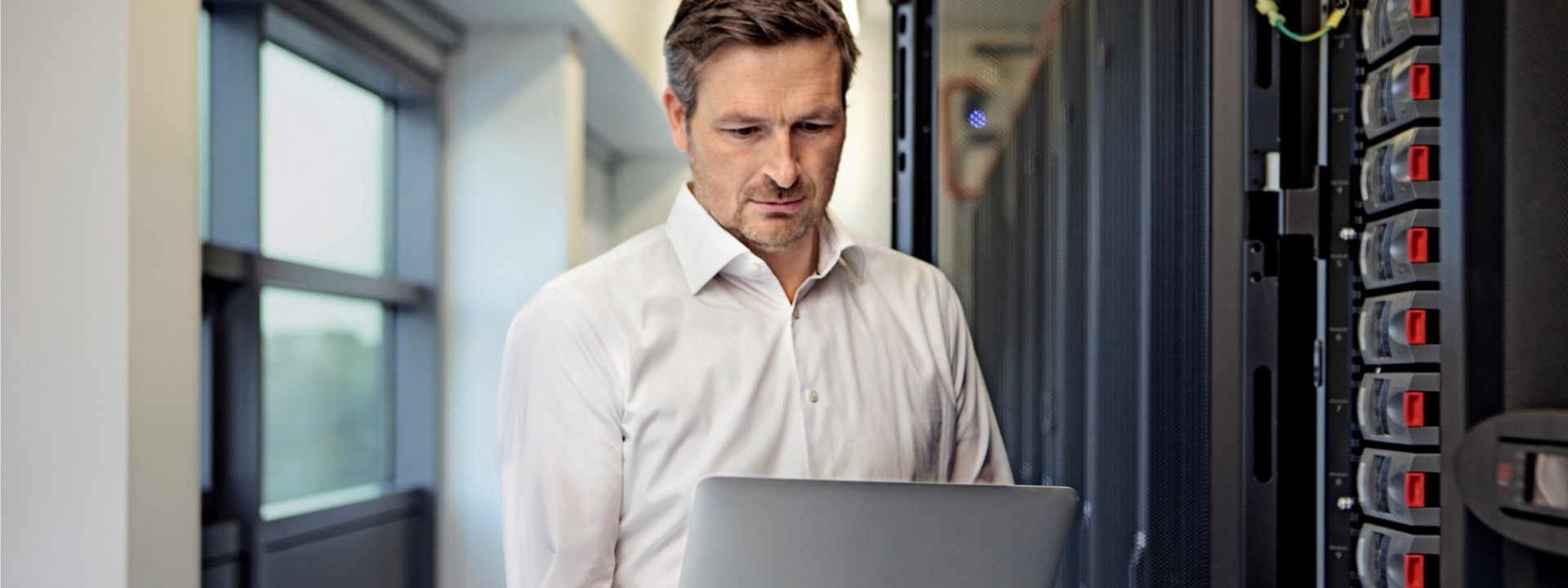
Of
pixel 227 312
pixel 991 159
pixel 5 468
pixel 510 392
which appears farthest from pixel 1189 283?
pixel 227 312

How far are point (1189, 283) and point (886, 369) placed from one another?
369 mm

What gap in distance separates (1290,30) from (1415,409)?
1.34 ft

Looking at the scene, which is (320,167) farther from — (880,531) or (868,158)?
(868,158)

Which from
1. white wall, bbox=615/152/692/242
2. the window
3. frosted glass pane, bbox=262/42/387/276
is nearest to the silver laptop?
the window

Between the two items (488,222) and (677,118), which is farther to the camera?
(488,222)

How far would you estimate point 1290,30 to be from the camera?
4.45ft

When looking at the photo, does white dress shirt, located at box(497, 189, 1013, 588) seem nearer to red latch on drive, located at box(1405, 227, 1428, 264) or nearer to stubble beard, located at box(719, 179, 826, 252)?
stubble beard, located at box(719, 179, 826, 252)

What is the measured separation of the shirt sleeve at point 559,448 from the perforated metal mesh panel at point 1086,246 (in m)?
0.68

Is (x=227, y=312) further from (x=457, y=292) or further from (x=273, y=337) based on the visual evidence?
(x=457, y=292)

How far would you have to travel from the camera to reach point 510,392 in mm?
1467

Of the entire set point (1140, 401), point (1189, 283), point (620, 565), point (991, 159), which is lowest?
point (620, 565)

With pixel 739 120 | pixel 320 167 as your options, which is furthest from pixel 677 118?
pixel 320 167

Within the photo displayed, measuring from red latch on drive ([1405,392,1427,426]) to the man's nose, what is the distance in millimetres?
673

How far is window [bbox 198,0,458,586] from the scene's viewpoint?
2777mm
